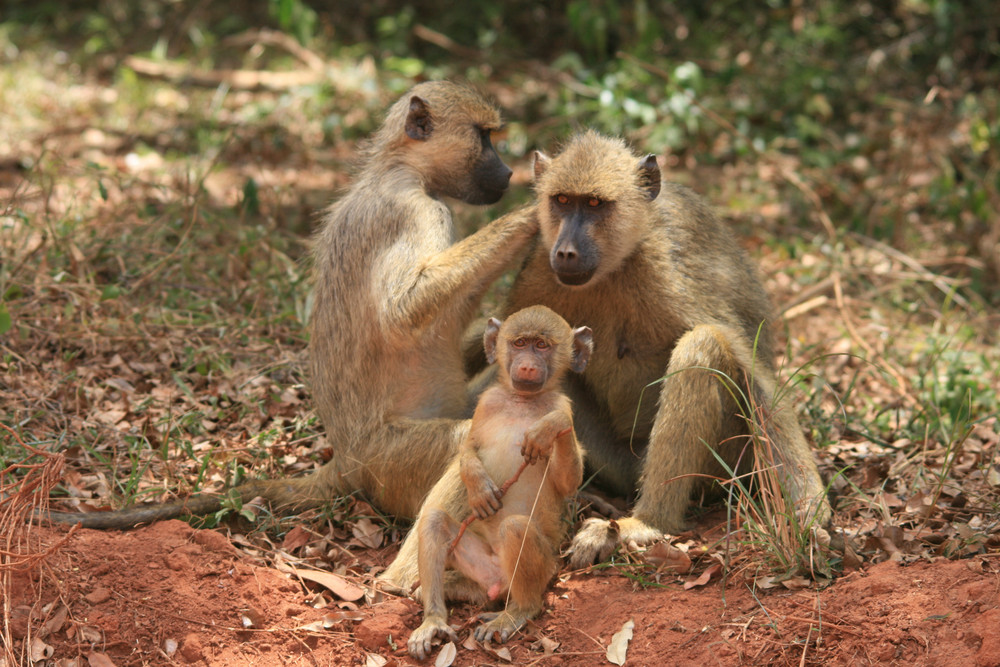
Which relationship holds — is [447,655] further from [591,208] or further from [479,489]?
[591,208]

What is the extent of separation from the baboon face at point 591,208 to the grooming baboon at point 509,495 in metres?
0.33

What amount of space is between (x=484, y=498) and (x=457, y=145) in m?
1.88

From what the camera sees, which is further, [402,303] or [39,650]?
[402,303]

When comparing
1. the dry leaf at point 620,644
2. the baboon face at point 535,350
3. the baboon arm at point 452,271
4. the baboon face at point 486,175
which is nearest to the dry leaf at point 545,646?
the dry leaf at point 620,644

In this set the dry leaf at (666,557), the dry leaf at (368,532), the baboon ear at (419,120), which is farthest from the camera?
the baboon ear at (419,120)

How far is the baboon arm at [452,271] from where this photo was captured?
4078 millimetres

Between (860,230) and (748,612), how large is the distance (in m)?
4.89

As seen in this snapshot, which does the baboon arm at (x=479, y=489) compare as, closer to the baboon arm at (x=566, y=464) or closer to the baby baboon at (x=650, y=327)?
the baboon arm at (x=566, y=464)

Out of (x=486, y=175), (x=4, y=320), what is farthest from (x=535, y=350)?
(x=4, y=320)

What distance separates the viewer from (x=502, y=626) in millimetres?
3400

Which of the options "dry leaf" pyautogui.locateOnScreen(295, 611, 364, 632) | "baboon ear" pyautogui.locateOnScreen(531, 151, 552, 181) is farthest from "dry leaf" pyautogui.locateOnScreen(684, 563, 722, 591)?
"baboon ear" pyautogui.locateOnScreen(531, 151, 552, 181)

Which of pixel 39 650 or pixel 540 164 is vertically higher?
pixel 540 164

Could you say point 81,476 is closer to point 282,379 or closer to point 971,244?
point 282,379

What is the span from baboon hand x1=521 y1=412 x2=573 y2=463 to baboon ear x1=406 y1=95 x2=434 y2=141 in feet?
5.78
